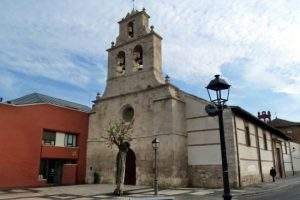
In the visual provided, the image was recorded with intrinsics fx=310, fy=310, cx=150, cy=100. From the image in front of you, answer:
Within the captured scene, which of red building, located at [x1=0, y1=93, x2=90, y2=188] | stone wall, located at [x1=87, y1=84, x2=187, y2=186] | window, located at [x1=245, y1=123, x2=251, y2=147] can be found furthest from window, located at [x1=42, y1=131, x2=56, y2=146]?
window, located at [x1=245, y1=123, x2=251, y2=147]

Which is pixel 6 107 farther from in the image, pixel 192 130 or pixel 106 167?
pixel 192 130

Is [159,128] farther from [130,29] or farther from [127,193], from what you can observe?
[130,29]

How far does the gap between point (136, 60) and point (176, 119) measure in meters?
6.78

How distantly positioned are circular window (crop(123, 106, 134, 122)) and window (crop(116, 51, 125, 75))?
3.44m

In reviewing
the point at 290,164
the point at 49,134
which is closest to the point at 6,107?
the point at 49,134

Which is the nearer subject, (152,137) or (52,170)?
(152,137)

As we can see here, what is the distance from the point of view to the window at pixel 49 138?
23689 mm

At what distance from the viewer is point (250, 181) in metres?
22.5

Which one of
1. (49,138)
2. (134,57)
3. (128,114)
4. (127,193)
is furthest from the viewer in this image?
(134,57)

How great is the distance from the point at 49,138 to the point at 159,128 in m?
8.75

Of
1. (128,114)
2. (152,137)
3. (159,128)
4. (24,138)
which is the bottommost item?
(24,138)

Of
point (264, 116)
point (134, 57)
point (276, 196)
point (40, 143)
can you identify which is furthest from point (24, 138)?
point (264, 116)

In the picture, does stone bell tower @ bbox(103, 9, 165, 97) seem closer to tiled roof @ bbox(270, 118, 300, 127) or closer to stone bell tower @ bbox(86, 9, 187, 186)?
stone bell tower @ bbox(86, 9, 187, 186)

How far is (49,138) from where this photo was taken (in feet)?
79.0
